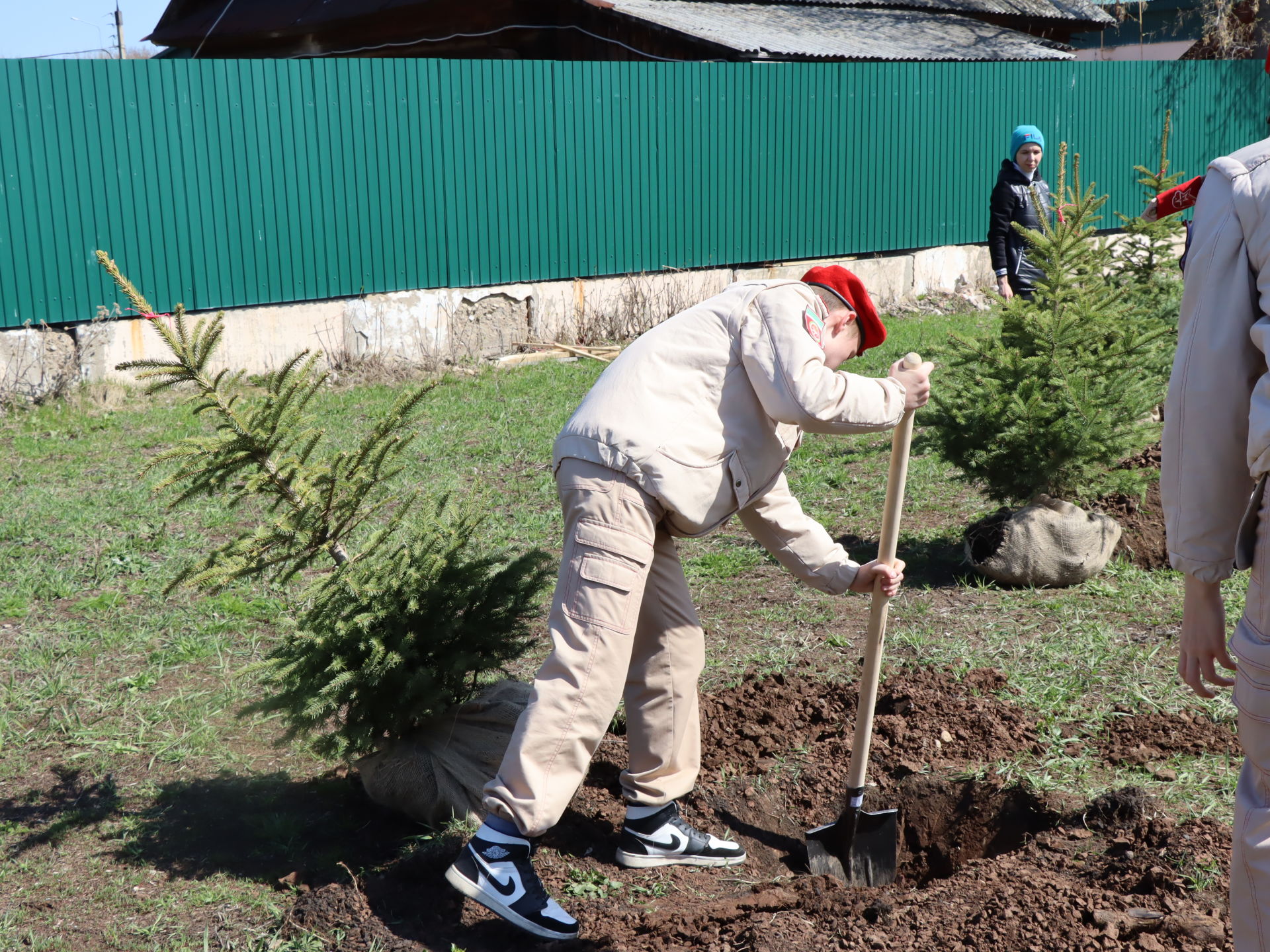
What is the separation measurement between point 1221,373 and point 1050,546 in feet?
10.6

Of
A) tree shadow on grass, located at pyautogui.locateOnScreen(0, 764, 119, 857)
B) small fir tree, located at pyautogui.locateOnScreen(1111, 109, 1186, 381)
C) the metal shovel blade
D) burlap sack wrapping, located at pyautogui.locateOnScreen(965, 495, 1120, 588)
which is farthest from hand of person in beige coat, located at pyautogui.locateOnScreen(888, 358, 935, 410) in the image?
small fir tree, located at pyautogui.locateOnScreen(1111, 109, 1186, 381)

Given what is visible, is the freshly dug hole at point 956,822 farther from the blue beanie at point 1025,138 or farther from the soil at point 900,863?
the blue beanie at point 1025,138

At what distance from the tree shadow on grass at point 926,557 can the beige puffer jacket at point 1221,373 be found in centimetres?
316

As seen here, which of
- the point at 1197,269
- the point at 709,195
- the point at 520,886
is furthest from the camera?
the point at 709,195

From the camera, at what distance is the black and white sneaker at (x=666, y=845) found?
3.11 metres

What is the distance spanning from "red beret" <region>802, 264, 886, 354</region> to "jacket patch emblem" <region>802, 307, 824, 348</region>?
0.12m

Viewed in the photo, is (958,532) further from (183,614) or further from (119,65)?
(119,65)

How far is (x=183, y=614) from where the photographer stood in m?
4.80

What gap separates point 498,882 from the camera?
266 cm

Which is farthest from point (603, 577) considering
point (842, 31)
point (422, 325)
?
point (842, 31)

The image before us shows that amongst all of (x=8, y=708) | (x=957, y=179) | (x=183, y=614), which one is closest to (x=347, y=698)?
(x=8, y=708)

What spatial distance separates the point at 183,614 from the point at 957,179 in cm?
1154

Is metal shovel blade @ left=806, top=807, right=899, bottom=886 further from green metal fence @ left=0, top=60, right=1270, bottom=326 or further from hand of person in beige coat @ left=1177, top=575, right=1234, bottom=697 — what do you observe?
green metal fence @ left=0, top=60, right=1270, bottom=326

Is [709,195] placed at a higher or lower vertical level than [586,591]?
higher
